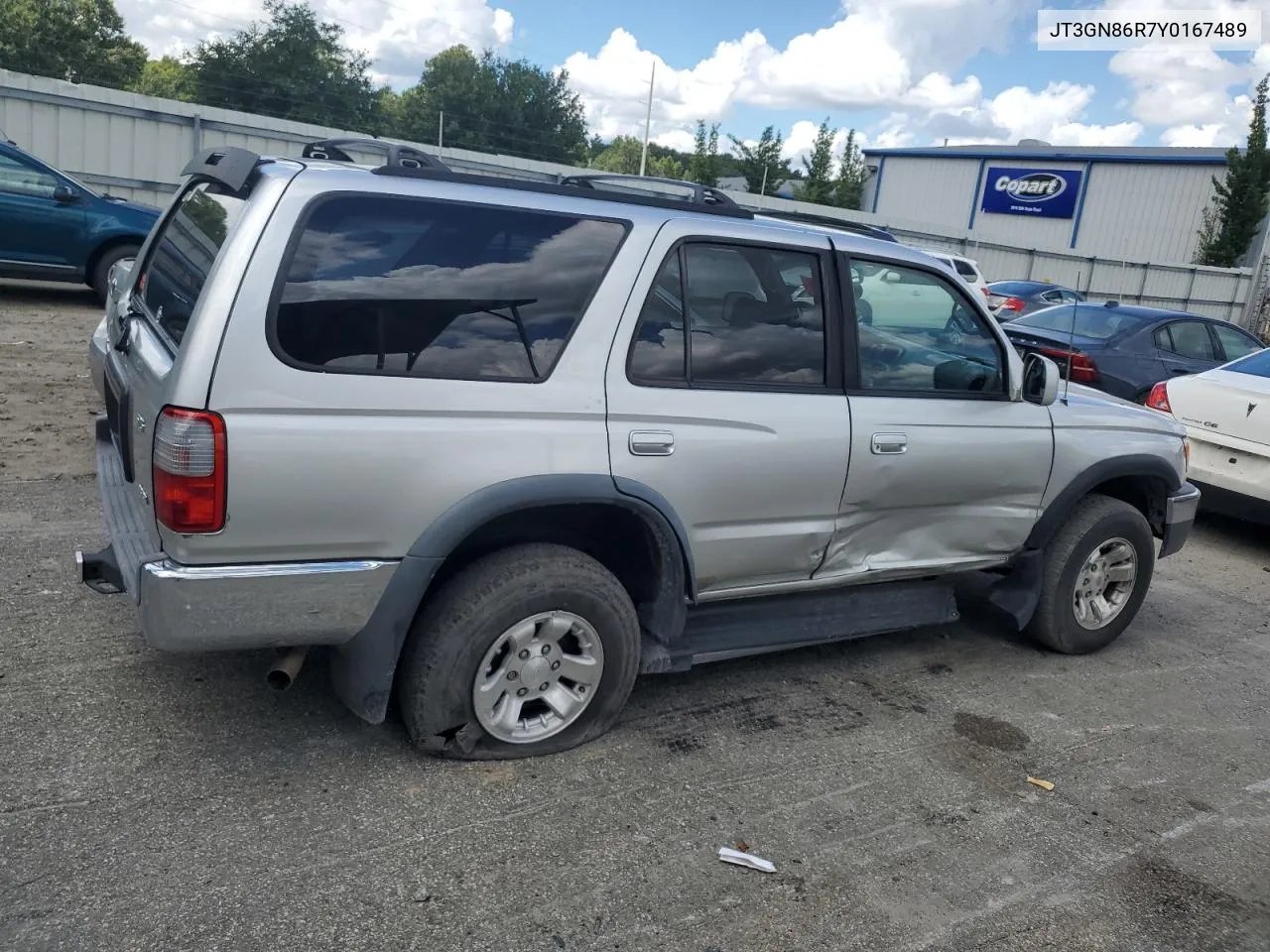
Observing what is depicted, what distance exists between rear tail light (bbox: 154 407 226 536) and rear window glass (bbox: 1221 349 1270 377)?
7.21 meters

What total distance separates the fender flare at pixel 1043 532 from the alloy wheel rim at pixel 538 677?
7.39 feet

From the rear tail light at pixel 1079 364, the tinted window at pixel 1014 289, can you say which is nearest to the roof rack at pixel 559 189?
the rear tail light at pixel 1079 364

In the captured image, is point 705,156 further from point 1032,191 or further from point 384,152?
point 384,152

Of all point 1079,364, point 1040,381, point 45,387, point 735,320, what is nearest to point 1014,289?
point 1079,364

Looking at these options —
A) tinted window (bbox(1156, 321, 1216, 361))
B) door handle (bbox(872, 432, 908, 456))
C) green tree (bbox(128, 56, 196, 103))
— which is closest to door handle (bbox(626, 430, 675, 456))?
door handle (bbox(872, 432, 908, 456))

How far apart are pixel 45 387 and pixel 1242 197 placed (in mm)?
34609

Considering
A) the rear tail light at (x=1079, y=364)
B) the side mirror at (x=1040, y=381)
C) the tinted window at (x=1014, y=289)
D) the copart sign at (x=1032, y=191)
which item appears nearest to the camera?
the side mirror at (x=1040, y=381)

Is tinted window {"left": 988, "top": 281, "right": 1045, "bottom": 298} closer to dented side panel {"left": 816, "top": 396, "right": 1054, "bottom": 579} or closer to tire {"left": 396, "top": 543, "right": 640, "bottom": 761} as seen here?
dented side panel {"left": 816, "top": 396, "right": 1054, "bottom": 579}

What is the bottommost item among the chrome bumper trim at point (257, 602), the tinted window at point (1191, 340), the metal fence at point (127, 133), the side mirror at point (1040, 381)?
the chrome bumper trim at point (257, 602)

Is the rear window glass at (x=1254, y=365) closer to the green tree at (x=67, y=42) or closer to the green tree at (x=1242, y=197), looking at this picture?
the green tree at (x=1242, y=197)

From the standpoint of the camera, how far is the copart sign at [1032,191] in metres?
40.6

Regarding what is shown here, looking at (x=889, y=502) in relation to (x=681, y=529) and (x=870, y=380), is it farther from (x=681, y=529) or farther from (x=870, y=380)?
(x=681, y=529)

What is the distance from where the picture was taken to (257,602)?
2.88 metres

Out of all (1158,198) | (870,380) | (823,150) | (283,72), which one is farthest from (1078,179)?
(283,72)
